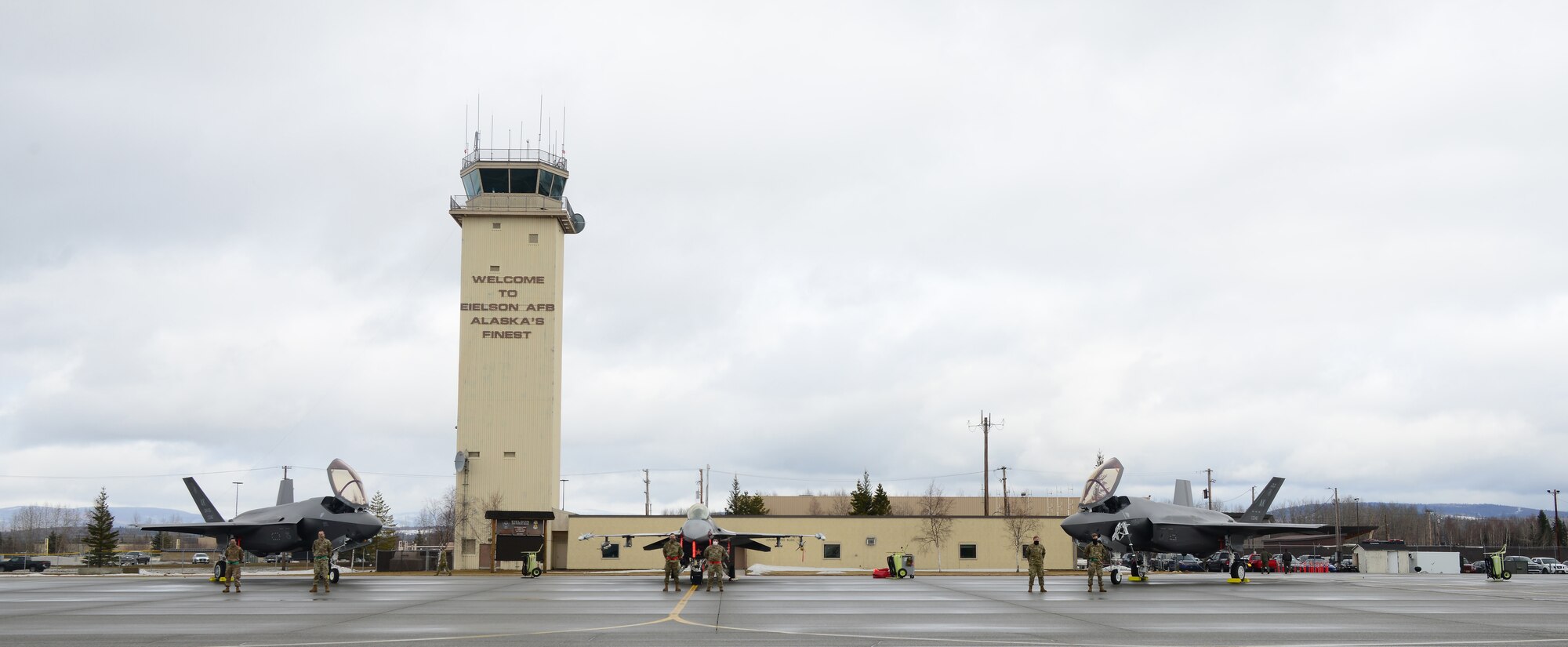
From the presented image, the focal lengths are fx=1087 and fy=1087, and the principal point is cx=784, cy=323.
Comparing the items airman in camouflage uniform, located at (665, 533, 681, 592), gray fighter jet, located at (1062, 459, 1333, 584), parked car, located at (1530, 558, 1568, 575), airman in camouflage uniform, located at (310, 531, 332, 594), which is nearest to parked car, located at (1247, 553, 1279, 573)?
parked car, located at (1530, 558, 1568, 575)

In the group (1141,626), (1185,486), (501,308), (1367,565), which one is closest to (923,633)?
(1141,626)

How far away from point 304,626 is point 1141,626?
13.4 m

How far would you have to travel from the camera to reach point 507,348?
213 feet

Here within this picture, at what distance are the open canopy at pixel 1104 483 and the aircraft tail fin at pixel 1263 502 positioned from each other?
36.5ft

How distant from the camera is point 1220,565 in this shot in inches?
2712

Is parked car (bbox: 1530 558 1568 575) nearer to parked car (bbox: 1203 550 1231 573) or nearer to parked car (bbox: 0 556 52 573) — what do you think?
parked car (bbox: 1203 550 1231 573)

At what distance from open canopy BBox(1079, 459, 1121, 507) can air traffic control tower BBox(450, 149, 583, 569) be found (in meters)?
35.3

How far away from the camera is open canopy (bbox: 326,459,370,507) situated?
124 feet

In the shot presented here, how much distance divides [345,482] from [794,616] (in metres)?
24.3

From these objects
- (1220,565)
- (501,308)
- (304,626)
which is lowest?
(1220,565)

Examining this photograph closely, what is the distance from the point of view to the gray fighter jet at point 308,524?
36.9 meters

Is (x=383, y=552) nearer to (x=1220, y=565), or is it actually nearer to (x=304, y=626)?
(x=304, y=626)

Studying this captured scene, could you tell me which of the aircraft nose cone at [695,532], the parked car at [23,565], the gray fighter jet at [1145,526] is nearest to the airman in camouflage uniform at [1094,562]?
the gray fighter jet at [1145,526]

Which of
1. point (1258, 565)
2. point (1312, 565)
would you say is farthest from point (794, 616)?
point (1312, 565)
